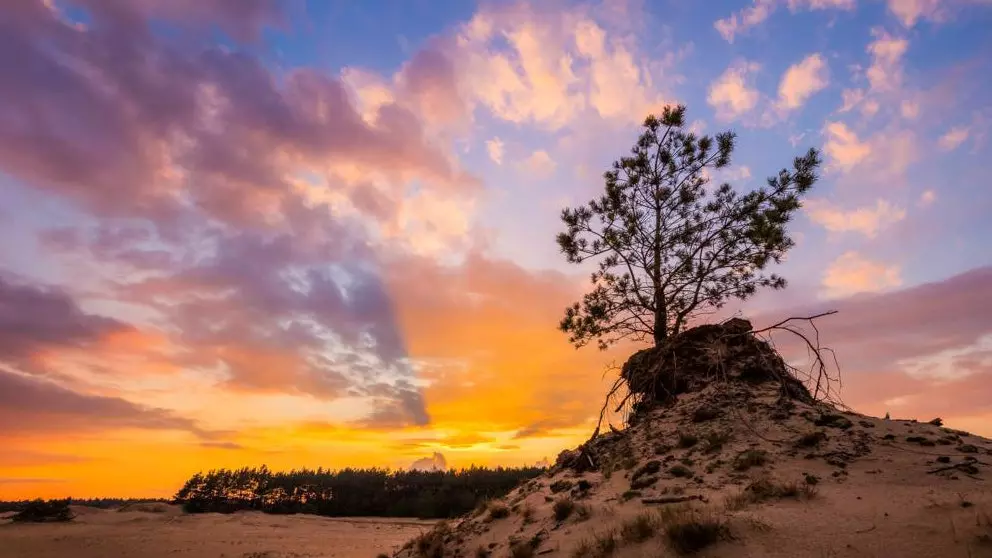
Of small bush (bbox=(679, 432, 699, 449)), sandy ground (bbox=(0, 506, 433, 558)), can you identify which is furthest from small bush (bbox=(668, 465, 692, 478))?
sandy ground (bbox=(0, 506, 433, 558))

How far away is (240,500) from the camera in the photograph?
4056 cm

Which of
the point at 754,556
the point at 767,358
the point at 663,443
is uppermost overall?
the point at 767,358

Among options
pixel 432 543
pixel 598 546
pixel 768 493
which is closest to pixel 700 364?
pixel 768 493

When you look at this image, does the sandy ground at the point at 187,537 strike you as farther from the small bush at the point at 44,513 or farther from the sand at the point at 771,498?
the sand at the point at 771,498

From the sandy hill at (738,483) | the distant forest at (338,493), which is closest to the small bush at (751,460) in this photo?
the sandy hill at (738,483)

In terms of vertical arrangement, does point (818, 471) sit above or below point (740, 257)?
below

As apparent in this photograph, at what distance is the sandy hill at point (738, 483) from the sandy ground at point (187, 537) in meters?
10.7

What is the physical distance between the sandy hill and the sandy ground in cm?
1073

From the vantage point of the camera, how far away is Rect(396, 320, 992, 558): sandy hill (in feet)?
18.2

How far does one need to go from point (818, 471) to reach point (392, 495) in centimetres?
4348

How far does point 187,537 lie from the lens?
76.9 feet

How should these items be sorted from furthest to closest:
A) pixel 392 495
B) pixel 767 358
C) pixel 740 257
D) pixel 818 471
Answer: pixel 392 495, pixel 740 257, pixel 767 358, pixel 818 471

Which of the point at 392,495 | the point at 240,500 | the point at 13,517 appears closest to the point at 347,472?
the point at 392,495

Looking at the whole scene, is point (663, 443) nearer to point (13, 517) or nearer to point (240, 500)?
point (13, 517)
